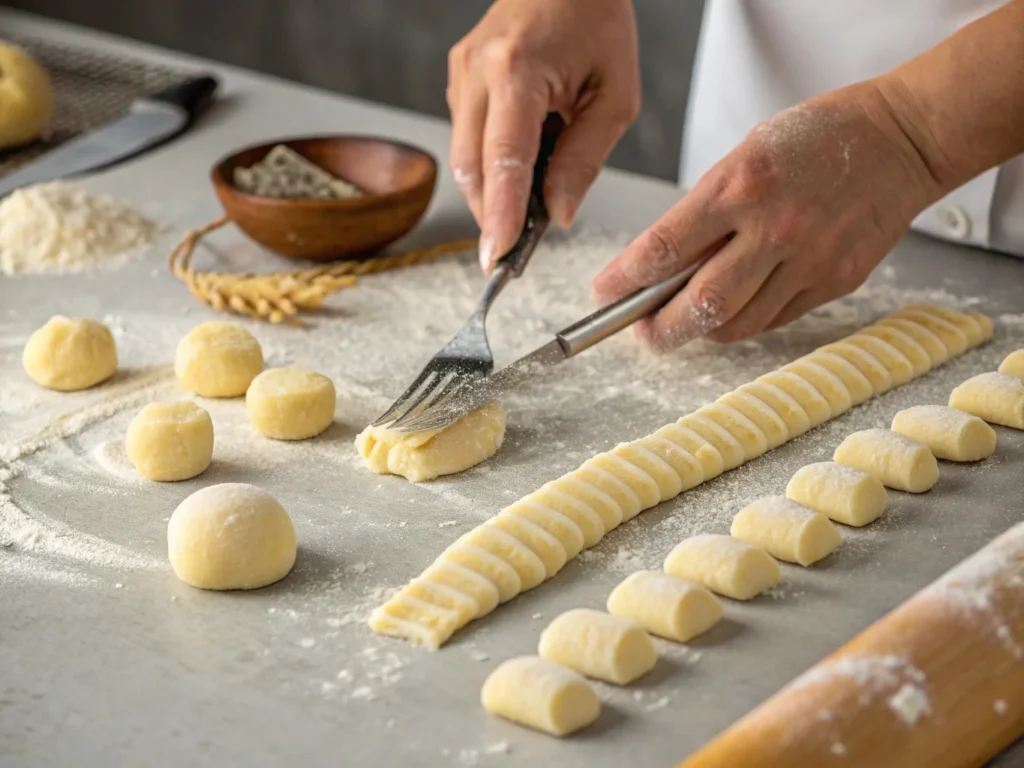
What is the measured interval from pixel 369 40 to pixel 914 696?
3925mm

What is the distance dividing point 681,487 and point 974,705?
57 centimetres

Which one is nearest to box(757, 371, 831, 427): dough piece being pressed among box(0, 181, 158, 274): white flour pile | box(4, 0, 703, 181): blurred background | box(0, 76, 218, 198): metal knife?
box(0, 181, 158, 274): white flour pile

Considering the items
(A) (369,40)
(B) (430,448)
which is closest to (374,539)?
(B) (430,448)

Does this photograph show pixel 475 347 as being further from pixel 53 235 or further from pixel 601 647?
pixel 53 235

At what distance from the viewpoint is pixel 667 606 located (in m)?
1.41

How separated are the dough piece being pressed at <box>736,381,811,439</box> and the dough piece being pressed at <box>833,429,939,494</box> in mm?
111

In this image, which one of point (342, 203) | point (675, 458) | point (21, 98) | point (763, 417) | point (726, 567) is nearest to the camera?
point (726, 567)

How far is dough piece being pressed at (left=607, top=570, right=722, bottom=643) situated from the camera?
4.61 feet

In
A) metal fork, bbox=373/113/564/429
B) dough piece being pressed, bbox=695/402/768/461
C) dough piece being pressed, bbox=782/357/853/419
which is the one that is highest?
dough piece being pressed, bbox=782/357/853/419

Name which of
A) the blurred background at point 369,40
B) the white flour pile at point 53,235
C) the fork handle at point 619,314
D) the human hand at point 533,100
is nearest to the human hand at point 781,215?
the fork handle at point 619,314

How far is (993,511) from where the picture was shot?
1.67 meters

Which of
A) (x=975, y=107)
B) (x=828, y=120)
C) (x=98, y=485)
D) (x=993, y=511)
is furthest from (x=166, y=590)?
(x=975, y=107)

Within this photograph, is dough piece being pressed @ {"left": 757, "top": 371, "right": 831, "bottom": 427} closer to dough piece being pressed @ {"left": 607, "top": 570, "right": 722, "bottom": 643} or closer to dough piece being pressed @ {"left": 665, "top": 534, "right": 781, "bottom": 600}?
dough piece being pressed @ {"left": 665, "top": 534, "right": 781, "bottom": 600}

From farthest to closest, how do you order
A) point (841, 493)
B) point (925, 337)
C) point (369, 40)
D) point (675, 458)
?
point (369, 40) → point (925, 337) → point (675, 458) → point (841, 493)
